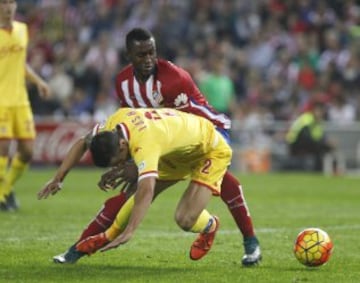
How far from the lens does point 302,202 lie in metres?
16.5

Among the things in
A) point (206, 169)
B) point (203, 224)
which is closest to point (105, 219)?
point (203, 224)

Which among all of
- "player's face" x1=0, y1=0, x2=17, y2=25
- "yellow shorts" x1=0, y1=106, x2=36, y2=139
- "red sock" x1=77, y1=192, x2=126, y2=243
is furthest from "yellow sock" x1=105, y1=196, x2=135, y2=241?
"yellow shorts" x1=0, y1=106, x2=36, y2=139

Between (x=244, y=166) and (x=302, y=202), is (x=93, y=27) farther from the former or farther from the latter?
(x=302, y=202)

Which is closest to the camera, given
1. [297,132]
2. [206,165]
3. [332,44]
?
[206,165]

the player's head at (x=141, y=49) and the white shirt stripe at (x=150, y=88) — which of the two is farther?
the white shirt stripe at (x=150, y=88)

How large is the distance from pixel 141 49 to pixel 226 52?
17.0m

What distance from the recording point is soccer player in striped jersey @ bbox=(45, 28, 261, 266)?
9.32m

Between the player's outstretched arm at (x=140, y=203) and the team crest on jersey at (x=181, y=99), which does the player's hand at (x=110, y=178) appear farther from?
the team crest on jersey at (x=181, y=99)

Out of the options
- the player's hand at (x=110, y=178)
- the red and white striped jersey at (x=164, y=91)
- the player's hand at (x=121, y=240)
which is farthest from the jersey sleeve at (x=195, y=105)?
the player's hand at (x=121, y=240)

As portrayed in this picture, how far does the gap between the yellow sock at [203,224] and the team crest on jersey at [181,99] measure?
3.23 feet

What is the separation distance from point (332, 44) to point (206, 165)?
53.1 ft

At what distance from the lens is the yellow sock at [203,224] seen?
29.8 ft

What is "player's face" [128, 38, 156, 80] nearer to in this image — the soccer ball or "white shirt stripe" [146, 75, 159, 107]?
"white shirt stripe" [146, 75, 159, 107]

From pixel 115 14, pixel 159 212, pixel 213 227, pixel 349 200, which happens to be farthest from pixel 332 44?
pixel 213 227
